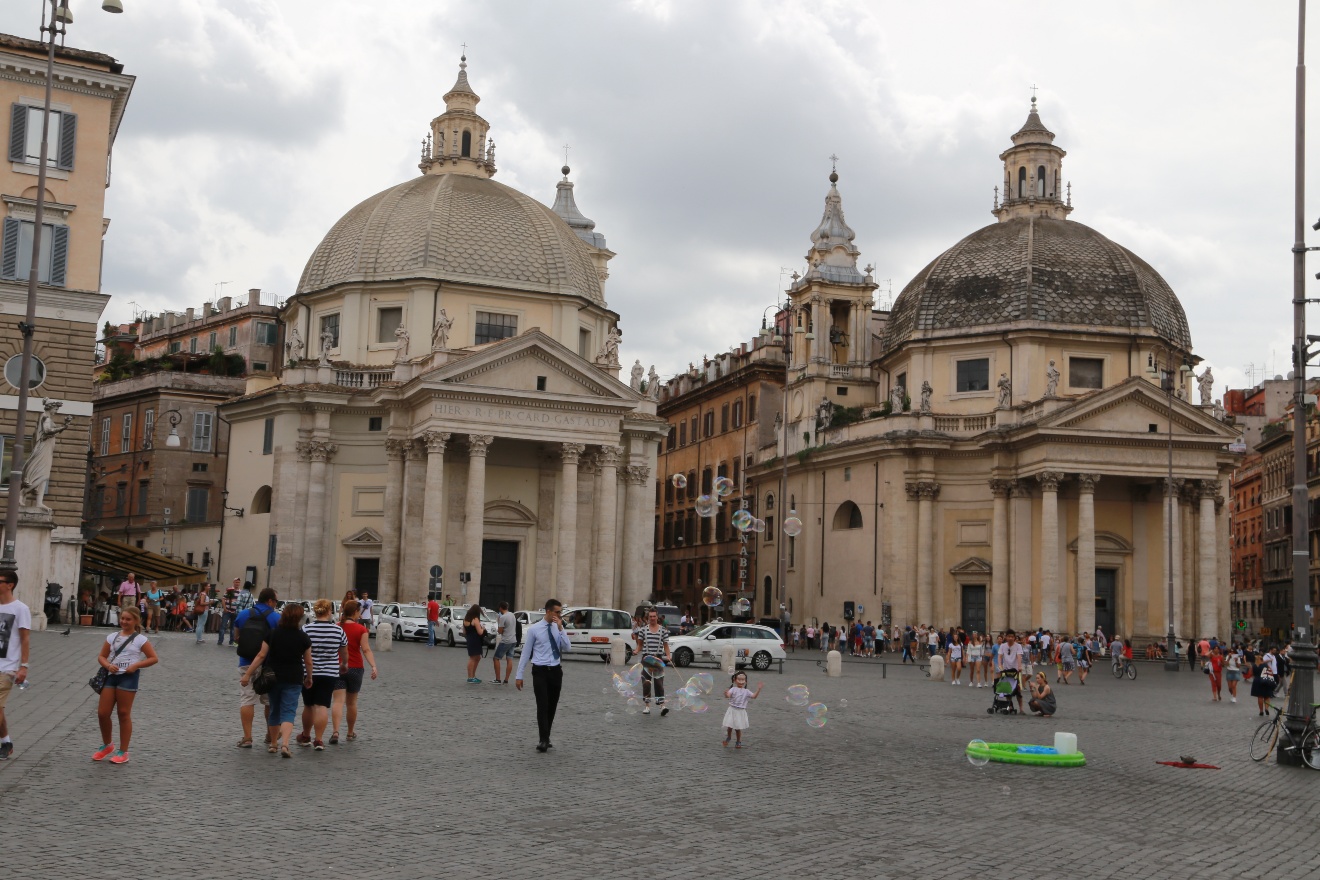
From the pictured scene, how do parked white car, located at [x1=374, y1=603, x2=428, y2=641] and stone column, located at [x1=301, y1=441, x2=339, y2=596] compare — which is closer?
parked white car, located at [x1=374, y1=603, x2=428, y2=641]

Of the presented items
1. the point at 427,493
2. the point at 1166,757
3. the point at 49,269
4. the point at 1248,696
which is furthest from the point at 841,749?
the point at 427,493

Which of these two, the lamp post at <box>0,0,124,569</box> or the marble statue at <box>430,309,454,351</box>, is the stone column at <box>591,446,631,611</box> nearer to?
the marble statue at <box>430,309,454,351</box>

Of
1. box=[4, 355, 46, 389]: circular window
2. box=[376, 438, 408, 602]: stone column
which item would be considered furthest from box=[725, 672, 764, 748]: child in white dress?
box=[376, 438, 408, 602]: stone column

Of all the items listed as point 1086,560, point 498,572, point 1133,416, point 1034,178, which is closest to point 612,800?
point 498,572

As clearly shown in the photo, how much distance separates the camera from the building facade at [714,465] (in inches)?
2995

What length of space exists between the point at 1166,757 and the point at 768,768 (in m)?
6.67

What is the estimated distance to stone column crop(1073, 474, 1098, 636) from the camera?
58.3m

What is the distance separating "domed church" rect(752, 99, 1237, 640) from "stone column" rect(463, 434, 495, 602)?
11.8 metres

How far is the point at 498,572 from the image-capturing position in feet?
185

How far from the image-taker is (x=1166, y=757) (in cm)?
2017

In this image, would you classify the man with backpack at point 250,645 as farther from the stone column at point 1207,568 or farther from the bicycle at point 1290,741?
the stone column at point 1207,568

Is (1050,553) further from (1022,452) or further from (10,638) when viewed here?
(10,638)

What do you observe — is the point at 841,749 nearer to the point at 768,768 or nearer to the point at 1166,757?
the point at 768,768

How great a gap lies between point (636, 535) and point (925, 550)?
13082 mm
